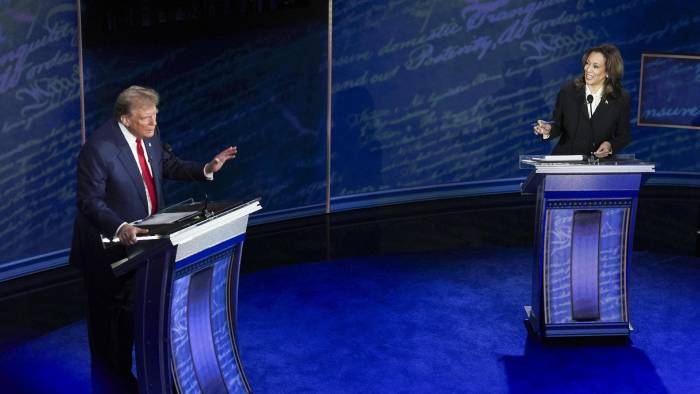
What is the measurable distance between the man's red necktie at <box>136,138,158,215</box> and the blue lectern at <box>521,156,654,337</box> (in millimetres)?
1866

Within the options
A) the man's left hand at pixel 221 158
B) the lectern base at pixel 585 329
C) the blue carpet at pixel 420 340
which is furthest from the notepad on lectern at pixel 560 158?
the man's left hand at pixel 221 158

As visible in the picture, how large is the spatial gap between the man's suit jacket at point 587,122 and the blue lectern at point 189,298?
2172 millimetres

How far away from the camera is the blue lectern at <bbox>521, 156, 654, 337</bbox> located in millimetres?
4547

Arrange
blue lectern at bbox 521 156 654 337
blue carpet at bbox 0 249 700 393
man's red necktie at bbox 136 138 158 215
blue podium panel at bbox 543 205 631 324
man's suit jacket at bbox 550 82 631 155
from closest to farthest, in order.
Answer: man's red necktie at bbox 136 138 158 215
blue carpet at bbox 0 249 700 393
blue lectern at bbox 521 156 654 337
blue podium panel at bbox 543 205 631 324
man's suit jacket at bbox 550 82 631 155

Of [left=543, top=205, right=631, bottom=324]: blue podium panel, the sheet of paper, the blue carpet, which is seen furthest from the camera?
[left=543, top=205, right=631, bottom=324]: blue podium panel

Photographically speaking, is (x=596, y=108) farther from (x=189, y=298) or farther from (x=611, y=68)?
(x=189, y=298)

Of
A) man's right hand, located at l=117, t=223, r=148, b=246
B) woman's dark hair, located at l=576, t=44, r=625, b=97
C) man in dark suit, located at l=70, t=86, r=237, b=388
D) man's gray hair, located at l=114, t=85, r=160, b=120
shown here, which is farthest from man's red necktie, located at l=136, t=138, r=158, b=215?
woman's dark hair, located at l=576, t=44, r=625, b=97

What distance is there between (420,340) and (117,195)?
2.02 metres

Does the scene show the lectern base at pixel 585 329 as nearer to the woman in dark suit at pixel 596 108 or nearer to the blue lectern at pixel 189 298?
the woman in dark suit at pixel 596 108

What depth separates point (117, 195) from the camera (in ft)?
12.0

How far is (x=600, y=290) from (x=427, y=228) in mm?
2782

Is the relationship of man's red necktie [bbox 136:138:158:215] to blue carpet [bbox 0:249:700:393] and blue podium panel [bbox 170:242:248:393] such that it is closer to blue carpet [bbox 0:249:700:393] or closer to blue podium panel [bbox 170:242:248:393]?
blue podium panel [bbox 170:242:248:393]

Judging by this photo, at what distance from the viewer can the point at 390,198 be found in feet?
26.7

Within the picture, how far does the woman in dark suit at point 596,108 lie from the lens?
4.80 m
